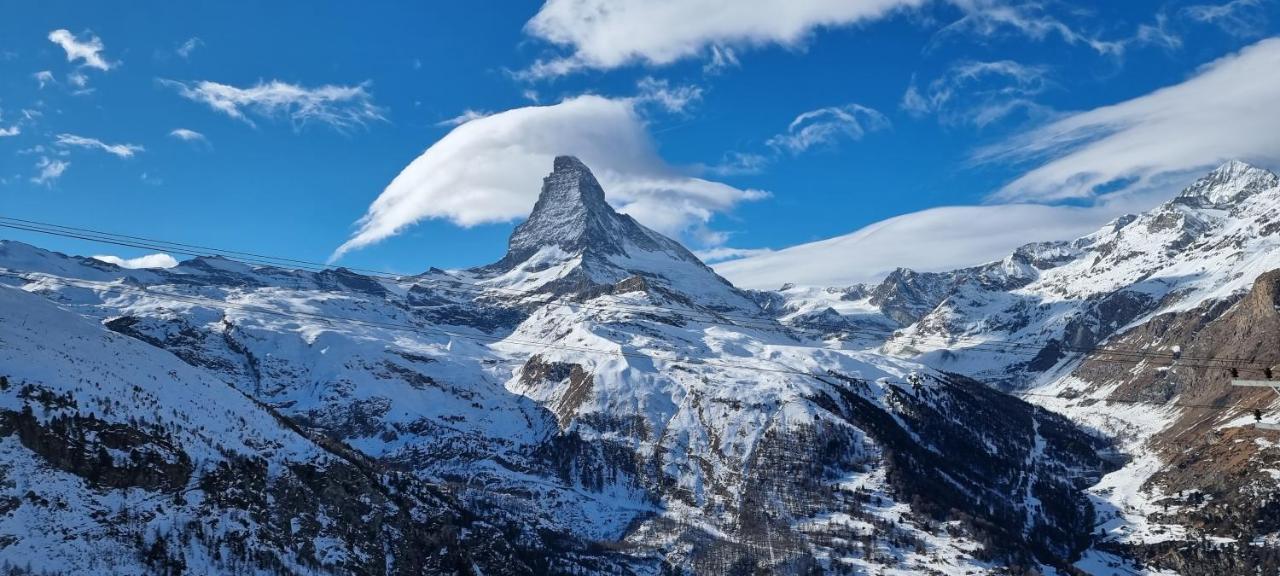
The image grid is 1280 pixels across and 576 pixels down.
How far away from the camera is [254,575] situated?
9081 centimetres

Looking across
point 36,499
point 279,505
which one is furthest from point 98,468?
point 279,505

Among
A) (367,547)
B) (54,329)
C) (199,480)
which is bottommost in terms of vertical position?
(367,547)

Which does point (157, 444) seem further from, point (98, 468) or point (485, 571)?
point (485, 571)

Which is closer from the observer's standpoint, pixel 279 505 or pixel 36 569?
pixel 36 569

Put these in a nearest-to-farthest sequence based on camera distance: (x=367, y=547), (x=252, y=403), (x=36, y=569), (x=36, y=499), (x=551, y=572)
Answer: (x=36, y=569), (x=36, y=499), (x=367, y=547), (x=252, y=403), (x=551, y=572)

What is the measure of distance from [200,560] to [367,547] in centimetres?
2475

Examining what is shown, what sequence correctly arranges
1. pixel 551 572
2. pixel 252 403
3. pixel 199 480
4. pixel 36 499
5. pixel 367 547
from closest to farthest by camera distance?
pixel 36 499 → pixel 199 480 → pixel 367 547 → pixel 252 403 → pixel 551 572

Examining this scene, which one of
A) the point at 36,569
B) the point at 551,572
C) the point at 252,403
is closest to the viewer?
the point at 36,569

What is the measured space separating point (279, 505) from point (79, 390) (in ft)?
80.6

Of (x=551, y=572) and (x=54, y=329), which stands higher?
(x=54, y=329)

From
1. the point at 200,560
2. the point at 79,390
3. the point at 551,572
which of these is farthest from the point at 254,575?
the point at 551,572

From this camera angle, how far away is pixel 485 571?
13462cm

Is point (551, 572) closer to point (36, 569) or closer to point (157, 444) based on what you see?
point (157, 444)

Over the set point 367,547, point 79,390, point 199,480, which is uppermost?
point 79,390
